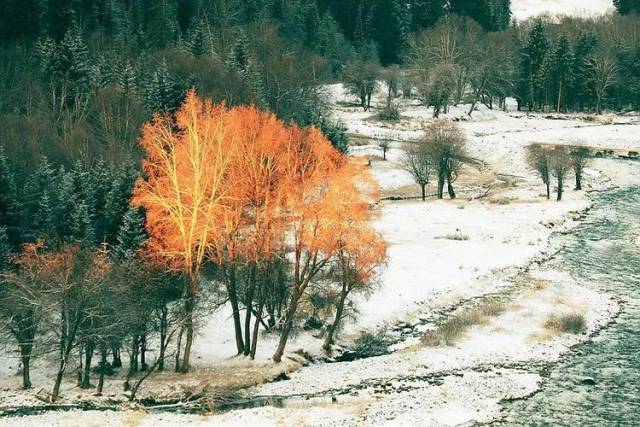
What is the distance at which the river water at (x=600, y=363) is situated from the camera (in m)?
27.1

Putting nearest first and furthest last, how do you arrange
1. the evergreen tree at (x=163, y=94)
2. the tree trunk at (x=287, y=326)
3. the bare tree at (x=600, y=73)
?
the tree trunk at (x=287, y=326) < the evergreen tree at (x=163, y=94) < the bare tree at (x=600, y=73)

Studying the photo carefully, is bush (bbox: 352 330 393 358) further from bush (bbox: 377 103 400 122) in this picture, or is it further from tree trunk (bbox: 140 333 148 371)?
bush (bbox: 377 103 400 122)

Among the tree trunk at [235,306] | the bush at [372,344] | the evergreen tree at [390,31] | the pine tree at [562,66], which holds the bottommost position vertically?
the bush at [372,344]

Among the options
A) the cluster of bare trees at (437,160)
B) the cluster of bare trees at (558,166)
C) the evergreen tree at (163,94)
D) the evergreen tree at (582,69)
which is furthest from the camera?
the evergreen tree at (582,69)

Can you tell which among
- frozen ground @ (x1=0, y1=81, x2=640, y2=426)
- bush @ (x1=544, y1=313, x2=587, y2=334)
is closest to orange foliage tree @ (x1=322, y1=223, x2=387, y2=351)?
frozen ground @ (x1=0, y1=81, x2=640, y2=426)

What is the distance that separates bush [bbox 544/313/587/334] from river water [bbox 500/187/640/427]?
3.82 feet

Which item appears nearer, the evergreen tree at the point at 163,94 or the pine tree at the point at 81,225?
the pine tree at the point at 81,225

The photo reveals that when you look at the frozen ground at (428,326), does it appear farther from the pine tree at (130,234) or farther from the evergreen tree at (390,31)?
the evergreen tree at (390,31)

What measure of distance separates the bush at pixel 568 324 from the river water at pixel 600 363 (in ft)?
3.82

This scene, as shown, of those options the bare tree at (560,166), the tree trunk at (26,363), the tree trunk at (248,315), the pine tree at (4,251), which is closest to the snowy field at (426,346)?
the tree trunk at (26,363)

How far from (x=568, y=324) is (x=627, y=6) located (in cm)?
15921

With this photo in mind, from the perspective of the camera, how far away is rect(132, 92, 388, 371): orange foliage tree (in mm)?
30000

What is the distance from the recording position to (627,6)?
171 metres

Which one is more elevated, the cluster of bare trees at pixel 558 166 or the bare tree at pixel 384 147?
the bare tree at pixel 384 147
